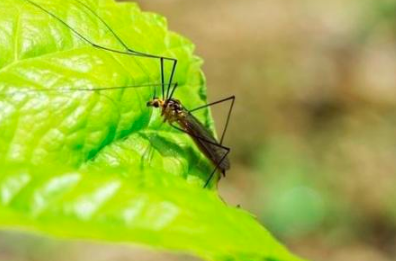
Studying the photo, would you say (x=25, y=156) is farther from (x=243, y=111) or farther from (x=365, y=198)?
(x=243, y=111)

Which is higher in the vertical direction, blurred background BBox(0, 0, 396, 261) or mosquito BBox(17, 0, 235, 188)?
mosquito BBox(17, 0, 235, 188)

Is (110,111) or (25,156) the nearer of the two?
(25,156)

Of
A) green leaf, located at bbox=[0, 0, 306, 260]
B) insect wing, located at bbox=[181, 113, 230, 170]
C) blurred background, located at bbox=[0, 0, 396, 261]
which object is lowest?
blurred background, located at bbox=[0, 0, 396, 261]

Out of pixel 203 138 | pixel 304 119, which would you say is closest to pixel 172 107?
pixel 203 138

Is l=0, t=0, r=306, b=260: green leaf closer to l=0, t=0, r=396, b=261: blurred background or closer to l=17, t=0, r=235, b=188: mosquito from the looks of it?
l=17, t=0, r=235, b=188: mosquito

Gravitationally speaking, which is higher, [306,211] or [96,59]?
[96,59]

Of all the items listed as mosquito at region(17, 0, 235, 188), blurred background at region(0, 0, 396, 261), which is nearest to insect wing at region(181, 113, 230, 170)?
mosquito at region(17, 0, 235, 188)

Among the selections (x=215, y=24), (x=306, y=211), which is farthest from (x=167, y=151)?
(x=215, y=24)
